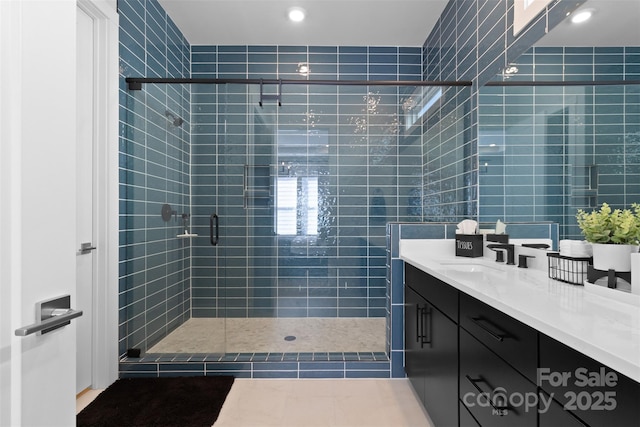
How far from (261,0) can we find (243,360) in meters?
2.78

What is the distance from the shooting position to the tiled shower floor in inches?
94.3

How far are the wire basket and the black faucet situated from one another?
0.36 meters

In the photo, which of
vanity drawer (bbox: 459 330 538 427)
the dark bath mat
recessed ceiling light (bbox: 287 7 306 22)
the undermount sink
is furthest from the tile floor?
recessed ceiling light (bbox: 287 7 306 22)

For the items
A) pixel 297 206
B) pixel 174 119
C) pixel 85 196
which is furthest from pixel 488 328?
pixel 174 119

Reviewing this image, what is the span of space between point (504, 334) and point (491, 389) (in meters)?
0.22

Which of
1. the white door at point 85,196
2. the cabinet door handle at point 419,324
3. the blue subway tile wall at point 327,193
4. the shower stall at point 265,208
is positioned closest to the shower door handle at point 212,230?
the shower stall at point 265,208

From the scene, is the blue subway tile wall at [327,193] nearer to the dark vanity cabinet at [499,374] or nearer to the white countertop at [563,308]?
the dark vanity cabinet at [499,374]

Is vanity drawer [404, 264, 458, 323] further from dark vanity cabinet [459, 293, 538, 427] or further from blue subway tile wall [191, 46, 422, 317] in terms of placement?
blue subway tile wall [191, 46, 422, 317]

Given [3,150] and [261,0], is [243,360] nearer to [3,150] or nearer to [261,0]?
[3,150]

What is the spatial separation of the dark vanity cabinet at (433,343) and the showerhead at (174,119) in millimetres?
2012

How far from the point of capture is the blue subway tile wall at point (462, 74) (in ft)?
5.98

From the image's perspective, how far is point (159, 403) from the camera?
192 cm

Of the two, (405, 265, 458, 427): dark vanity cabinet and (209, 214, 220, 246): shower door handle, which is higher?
(209, 214, 220, 246): shower door handle

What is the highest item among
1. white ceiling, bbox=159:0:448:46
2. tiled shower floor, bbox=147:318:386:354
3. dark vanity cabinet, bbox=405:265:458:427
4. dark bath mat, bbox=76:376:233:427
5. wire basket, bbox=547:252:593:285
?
white ceiling, bbox=159:0:448:46
